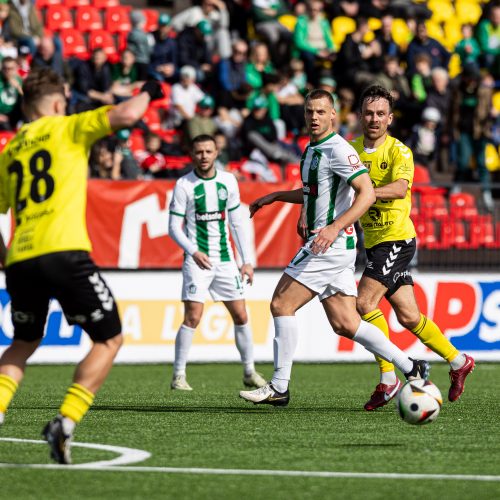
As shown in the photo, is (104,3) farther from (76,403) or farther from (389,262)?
(76,403)

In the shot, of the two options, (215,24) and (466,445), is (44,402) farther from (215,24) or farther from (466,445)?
(215,24)

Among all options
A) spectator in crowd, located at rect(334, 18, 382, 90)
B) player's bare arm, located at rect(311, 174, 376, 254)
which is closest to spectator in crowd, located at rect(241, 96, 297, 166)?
spectator in crowd, located at rect(334, 18, 382, 90)

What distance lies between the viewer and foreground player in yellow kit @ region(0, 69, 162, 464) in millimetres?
6457

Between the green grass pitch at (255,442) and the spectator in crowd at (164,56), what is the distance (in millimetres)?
9566

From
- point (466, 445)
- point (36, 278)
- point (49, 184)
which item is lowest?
point (466, 445)

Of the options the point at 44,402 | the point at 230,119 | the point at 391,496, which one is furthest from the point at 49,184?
the point at 230,119

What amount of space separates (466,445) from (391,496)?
1.93m

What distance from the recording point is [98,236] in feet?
52.1

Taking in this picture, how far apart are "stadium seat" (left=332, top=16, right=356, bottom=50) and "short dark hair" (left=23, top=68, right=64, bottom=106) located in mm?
18102

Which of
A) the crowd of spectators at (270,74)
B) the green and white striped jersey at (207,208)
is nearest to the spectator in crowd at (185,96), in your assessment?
the crowd of spectators at (270,74)

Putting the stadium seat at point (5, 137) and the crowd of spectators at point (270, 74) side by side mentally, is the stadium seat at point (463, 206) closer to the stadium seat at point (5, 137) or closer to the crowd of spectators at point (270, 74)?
the crowd of spectators at point (270, 74)

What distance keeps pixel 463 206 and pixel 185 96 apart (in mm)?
5479

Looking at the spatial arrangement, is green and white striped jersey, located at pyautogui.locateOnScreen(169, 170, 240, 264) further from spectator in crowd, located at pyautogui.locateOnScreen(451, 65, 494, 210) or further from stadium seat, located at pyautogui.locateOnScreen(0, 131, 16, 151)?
spectator in crowd, located at pyautogui.locateOnScreen(451, 65, 494, 210)

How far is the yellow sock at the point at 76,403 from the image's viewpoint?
6.45 meters
